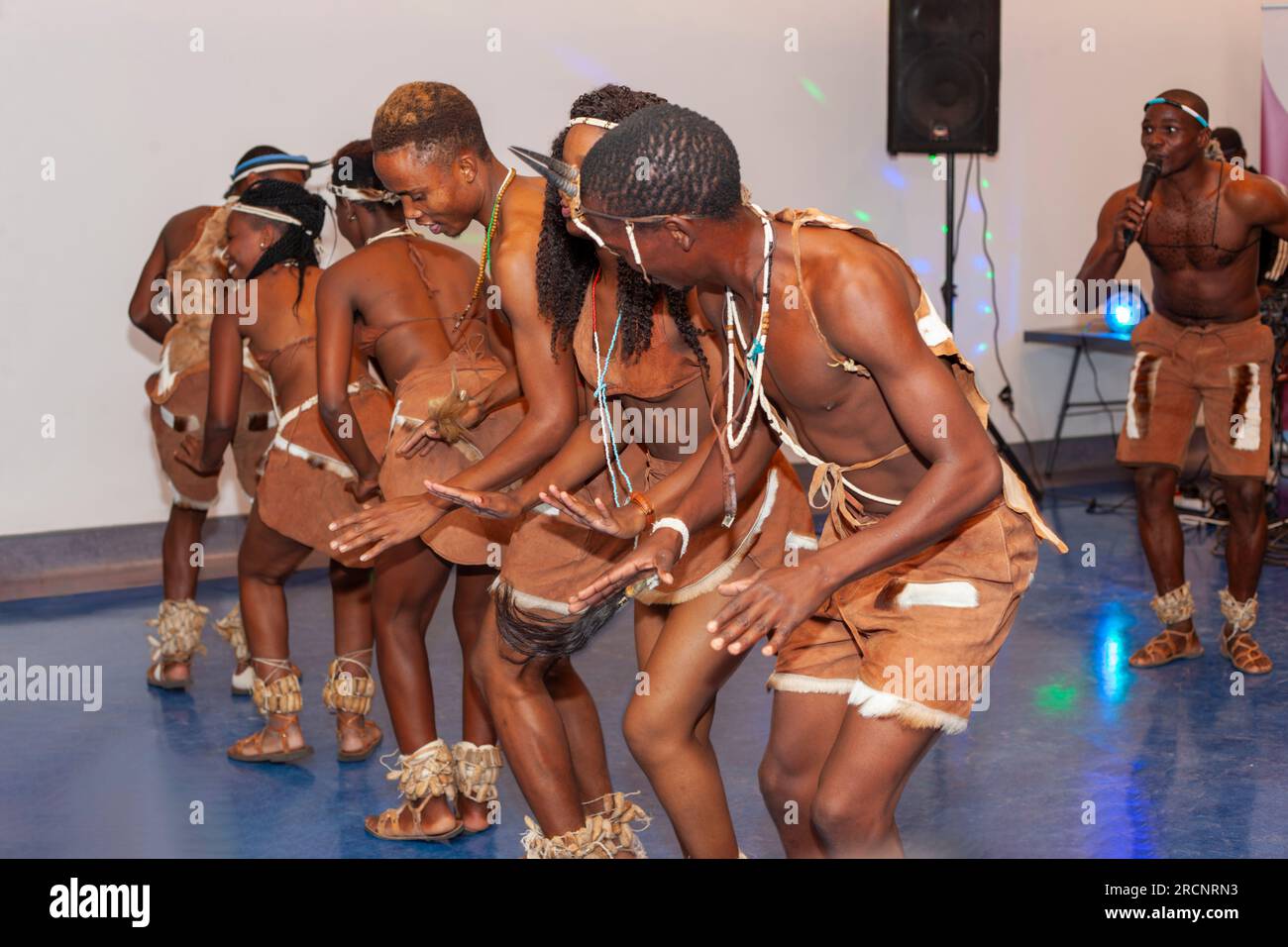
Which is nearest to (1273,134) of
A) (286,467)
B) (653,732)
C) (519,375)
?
(286,467)

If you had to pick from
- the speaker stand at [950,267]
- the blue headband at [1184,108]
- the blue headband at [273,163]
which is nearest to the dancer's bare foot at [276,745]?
the blue headband at [273,163]

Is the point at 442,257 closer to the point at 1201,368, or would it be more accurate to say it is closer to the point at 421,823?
the point at 421,823

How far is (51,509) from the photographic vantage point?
647 centimetres

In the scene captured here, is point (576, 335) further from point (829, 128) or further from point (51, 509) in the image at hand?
point (829, 128)

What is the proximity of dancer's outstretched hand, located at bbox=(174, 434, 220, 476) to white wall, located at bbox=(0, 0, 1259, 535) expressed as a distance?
1876 mm

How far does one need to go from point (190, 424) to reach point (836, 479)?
3.11m

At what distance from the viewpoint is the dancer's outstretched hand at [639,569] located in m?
2.49

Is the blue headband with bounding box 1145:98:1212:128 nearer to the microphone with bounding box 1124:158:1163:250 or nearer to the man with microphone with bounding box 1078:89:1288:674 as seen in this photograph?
the man with microphone with bounding box 1078:89:1288:674

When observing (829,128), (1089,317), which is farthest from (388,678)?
(1089,317)

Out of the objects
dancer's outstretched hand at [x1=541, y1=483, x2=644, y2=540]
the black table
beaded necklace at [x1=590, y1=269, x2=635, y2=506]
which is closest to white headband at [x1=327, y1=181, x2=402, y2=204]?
beaded necklace at [x1=590, y1=269, x2=635, y2=506]

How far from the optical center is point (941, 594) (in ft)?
8.21

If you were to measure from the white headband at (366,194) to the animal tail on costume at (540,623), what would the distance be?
55.5 inches

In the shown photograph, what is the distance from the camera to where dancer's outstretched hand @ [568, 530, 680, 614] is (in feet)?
8.16
